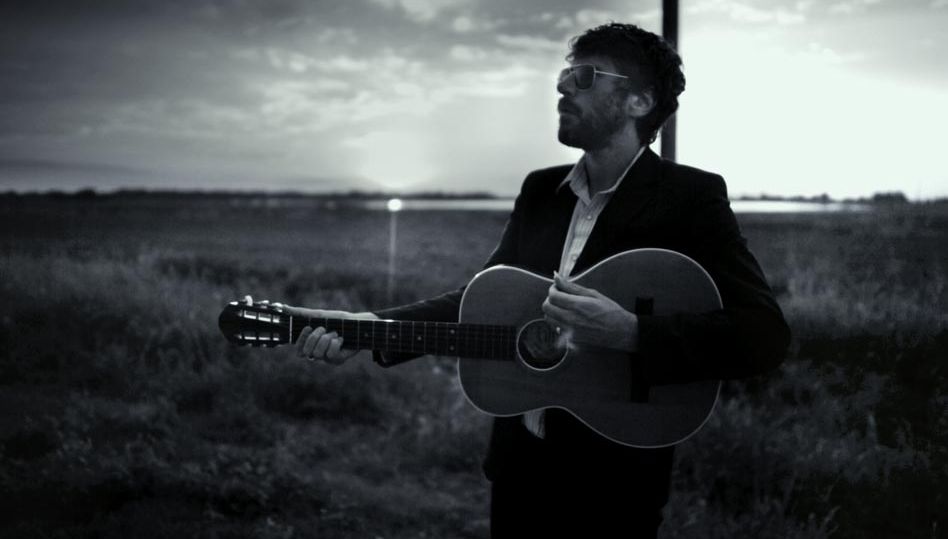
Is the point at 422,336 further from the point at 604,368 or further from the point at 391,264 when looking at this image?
the point at 391,264

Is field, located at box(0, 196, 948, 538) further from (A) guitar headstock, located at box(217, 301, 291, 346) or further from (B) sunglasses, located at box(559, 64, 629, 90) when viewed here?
(B) sunglasses, located at box(559, 64, 629, 90)

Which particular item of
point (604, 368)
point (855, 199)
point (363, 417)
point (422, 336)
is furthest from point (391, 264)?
point (604, 368)

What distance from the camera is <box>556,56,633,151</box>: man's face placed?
6.86 ft

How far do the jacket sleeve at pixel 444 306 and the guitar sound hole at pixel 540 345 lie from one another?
0.27 meters

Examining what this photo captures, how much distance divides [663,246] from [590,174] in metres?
0.35

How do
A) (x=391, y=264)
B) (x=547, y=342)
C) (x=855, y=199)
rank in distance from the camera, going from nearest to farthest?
(x=547, y=342) < (x=855, y=199) < (x=391, y=264)

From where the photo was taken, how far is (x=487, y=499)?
4.37 m

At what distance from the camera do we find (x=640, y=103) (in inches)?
84.4

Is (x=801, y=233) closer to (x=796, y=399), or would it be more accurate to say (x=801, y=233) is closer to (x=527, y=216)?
(x=796, y=399)

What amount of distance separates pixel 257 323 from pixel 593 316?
111cm

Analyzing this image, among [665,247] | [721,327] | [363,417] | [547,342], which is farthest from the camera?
[363,417]

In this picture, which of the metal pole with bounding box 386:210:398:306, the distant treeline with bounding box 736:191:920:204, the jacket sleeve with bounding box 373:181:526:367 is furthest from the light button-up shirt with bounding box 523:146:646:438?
the metal pole with bounding box 386:210:398:306

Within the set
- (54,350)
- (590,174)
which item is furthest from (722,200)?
(54,350)

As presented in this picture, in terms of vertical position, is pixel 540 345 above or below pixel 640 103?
below
